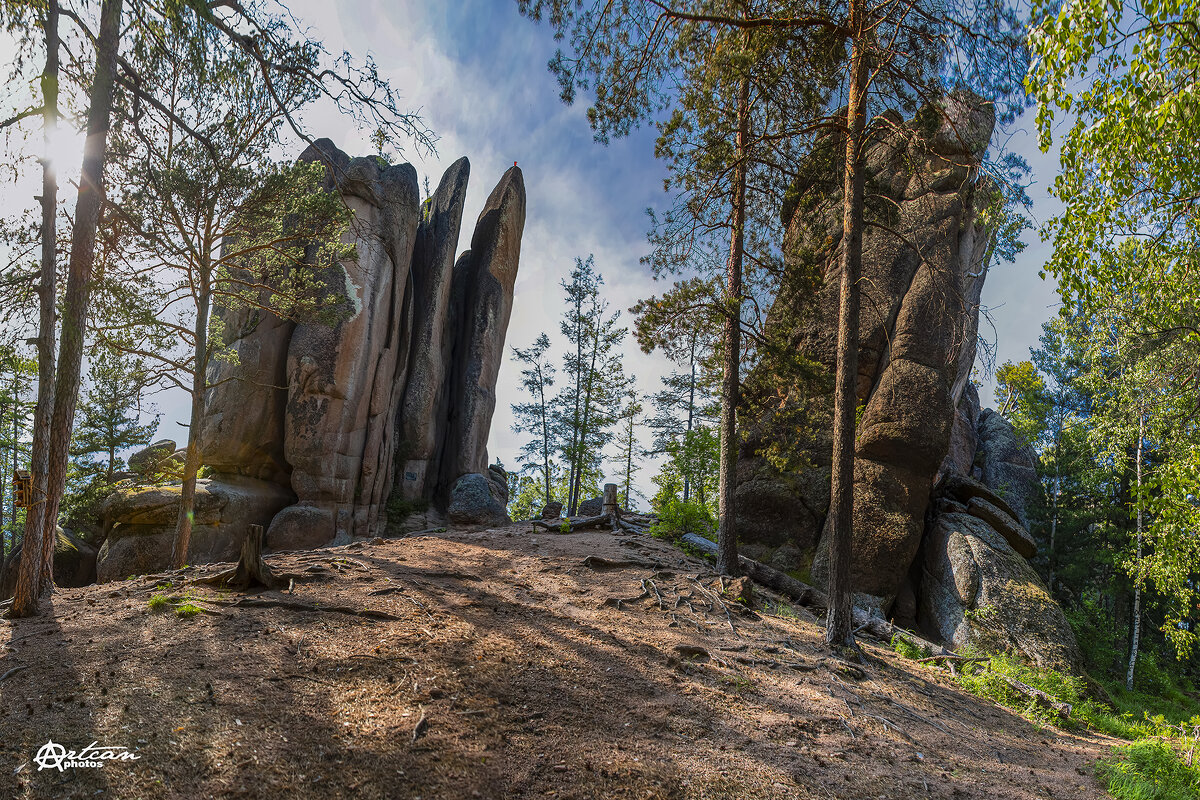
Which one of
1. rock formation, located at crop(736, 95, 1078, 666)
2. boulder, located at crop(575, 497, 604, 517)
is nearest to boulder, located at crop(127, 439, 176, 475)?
boulder, located at crop(575, 497, 604, 517)

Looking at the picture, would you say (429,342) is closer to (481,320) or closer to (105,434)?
(481,320)

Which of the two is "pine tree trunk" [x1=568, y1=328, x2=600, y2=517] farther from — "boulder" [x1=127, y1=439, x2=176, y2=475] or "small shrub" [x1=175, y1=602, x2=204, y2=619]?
"small shrub" [x1=175, y1=602, x2=204, y2=619]

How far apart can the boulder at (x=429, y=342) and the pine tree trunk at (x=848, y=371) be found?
16324mm

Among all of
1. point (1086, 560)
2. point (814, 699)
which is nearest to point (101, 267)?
point (814, 699)

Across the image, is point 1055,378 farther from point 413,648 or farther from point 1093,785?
point 413,648

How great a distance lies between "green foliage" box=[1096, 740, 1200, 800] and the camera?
16.0 feet

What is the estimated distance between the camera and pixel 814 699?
18.8 feet

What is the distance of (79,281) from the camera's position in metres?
6.33

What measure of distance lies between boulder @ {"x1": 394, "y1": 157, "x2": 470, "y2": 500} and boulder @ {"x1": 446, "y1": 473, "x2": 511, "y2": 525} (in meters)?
2.28

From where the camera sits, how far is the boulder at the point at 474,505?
1859cm

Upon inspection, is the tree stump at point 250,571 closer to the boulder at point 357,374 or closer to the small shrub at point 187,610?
the small shrub at point 187,610

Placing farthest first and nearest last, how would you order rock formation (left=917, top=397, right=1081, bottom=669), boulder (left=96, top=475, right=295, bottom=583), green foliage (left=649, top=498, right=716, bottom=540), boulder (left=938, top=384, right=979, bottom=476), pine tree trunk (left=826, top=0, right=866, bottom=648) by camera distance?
1. boulder (left=938, top=384, right=979, bottom=476)
2. boulder (left=96, top=475, right=295, bottom=583)
3. green foliage (left=649, top=498, right=716, bottom=540)
4. rock formation (left=917, top=397, right=1081, bottom=669)
5. pine tree trunk (left=826, top=0, right=866, bottom=648)

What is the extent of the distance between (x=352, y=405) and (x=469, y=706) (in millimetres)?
16063

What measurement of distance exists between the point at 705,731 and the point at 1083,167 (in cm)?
655
